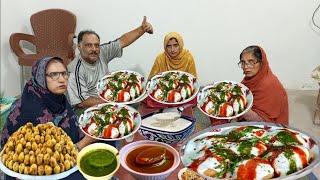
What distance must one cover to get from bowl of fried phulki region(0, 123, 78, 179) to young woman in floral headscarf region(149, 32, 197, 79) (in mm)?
1320

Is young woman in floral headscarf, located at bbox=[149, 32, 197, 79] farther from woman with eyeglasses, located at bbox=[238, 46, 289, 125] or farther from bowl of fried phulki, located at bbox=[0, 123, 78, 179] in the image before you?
bowl of fried phulki, located at bbox=[0, 123, 78, 179]

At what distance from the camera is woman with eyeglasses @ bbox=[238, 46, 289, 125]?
7.34 feet

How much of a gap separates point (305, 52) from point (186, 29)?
42.7 inches

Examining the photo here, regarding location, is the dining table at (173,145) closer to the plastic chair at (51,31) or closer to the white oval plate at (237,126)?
the white oval plate at (237,126)

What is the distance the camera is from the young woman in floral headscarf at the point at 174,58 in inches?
106

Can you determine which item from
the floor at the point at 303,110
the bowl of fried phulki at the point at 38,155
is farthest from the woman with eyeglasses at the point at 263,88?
the bowl of fried phulki at the point at 38,155

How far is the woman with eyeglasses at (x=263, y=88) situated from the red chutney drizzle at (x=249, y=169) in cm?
86

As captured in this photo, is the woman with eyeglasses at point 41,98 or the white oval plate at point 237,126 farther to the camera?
the woman with eyeglasses at point 41,98

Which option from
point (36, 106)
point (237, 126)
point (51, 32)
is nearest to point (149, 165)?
point (237, 126)

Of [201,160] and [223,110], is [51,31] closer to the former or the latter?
[223,110]

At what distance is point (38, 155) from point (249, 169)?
71 centimetres

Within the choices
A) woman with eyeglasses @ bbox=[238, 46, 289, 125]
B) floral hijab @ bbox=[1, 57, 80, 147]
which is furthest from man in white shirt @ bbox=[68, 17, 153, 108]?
woman with eyeglasses @ bbox=[238, 46, 289, 125]

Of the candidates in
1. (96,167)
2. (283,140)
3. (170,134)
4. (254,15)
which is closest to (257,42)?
(254,15)

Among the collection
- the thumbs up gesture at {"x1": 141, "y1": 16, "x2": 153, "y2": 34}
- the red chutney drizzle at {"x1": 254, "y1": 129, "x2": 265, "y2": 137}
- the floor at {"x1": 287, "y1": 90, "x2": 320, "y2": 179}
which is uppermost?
the thumbs up gesture at {"x1": 141, "y1": 16, "x2": 153, "y2": 34}
